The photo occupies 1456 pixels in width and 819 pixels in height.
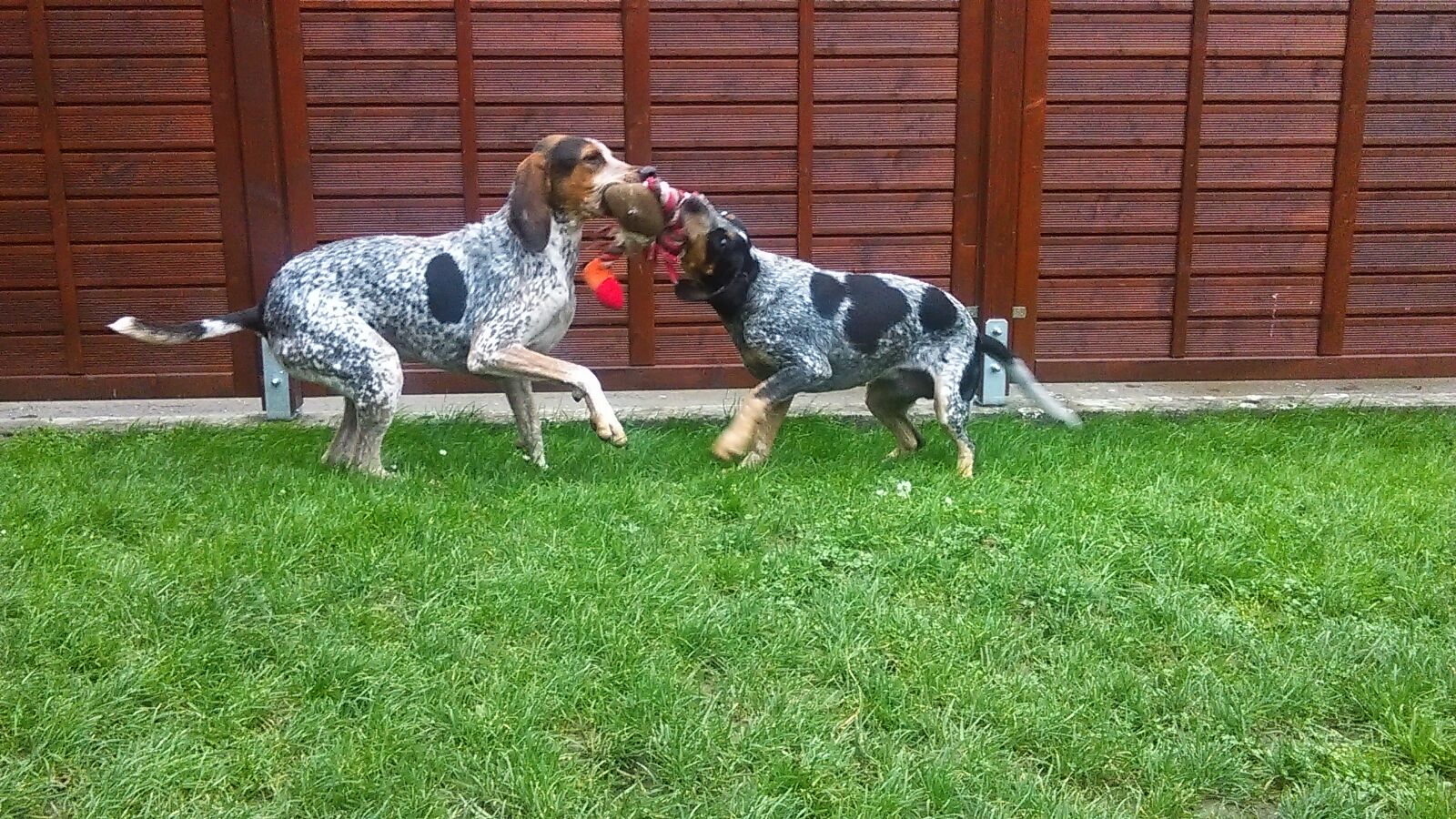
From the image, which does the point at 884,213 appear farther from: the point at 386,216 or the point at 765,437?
the point at 386,216

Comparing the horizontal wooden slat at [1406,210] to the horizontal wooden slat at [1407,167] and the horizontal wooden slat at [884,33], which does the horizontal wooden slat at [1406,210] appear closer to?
the horizontal wooden slat at [1407,167]

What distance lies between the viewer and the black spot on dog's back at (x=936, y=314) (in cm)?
484

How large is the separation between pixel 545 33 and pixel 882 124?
1.85 m

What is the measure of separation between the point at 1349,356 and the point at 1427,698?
4474 mm

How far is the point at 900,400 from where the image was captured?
5066mm

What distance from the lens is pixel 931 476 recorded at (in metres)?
4.71

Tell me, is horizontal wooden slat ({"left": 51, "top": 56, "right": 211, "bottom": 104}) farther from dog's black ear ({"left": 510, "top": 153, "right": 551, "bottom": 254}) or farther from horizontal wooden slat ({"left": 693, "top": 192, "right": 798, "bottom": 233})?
horizontal wooden slat ({"left": 693, "top": 192, "right": 798, "bottom": 233})

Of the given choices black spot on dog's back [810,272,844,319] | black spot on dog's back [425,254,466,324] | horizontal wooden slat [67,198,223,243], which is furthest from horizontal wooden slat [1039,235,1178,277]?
horizontal wooden slat [67,198,223,243]

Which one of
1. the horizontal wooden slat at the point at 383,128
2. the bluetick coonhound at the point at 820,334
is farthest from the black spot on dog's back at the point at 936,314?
the horizontal wooden slat at the point at 383,128

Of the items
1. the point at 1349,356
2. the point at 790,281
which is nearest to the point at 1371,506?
the point at 790,281

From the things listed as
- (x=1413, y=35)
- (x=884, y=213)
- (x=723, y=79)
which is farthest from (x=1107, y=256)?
(x=723, y=79)

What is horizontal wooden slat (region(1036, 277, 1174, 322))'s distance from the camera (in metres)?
6.56

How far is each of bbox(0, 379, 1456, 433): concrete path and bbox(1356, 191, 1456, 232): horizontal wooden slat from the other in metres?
A: 0.90

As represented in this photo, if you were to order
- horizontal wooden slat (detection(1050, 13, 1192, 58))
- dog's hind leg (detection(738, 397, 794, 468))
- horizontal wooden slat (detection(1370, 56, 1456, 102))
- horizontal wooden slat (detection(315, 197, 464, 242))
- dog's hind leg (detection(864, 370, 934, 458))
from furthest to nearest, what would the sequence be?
horizontal wooden slat (detection(1370, 56, 1456, 102)) < horizontal wooden slat (detection(1050, 13, 1192, 58)) < horizontal wooden slat (detection(315, 197, 464, 242)) < dog's hind leg (detection(864, 370, 934, 458)) < dog's hind leg (detection(738, 397, 794, 468))
